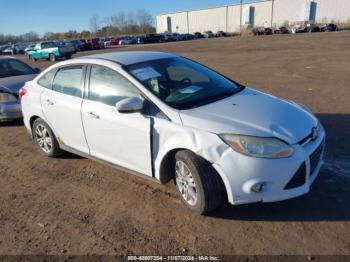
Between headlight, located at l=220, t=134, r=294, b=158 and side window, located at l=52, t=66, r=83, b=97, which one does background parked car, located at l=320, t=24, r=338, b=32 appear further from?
headlight, located at l=220, t=134, r=294, b=158

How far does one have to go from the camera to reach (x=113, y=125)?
13.5 feet

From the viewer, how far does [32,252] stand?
331 cm

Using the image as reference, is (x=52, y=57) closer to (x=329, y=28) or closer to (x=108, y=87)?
(x=108, y=87)

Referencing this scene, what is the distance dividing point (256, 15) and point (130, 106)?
94.1m

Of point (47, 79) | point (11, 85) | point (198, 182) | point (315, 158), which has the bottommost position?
point (198, 182)

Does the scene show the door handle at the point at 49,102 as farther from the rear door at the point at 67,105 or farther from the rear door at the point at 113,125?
the rear door at the point at 113,125

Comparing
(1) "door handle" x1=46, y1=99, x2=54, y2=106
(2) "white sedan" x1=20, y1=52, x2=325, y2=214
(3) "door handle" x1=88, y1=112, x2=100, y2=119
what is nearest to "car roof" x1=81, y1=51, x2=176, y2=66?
(2) "white sedan" x1=20, y1=52, x2=325, y2=214

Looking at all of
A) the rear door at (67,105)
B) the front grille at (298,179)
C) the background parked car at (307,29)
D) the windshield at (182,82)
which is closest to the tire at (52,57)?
the rear door at (67,105)

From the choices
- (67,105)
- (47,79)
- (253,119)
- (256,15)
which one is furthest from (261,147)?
(256,15)

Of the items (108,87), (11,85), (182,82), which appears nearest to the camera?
(108,87)

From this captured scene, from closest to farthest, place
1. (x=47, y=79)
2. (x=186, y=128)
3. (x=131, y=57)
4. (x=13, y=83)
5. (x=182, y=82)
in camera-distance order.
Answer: (x=186, y=128)
(x=182, y=82)
(x=131, y=57)
(x=47, y=79)
(x=13, y=83)

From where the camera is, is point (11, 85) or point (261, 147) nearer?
point (261, 147)

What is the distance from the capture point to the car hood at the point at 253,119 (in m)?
3.35

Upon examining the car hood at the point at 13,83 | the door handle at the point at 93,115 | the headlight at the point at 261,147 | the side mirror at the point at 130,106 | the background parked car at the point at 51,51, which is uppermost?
the side mirror at the point at 130,106
